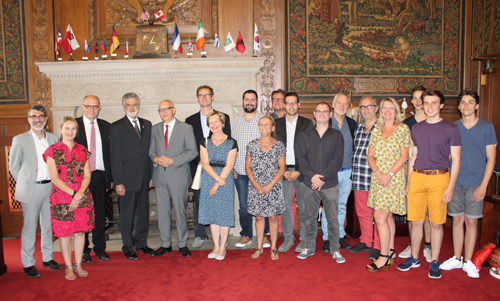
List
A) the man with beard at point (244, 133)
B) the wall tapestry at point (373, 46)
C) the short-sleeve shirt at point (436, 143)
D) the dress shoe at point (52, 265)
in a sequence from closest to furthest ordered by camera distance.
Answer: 1. the short-sleeve shirt at point (436, 143)
2. the dress shoe at point (52, 265)
3. the man with beard at point (244, 133)
4. the wall tapestry at point (373, 46)

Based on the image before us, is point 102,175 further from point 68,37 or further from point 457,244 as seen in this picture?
point 457,244

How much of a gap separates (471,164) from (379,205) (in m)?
0.96

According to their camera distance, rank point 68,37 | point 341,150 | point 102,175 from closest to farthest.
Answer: point 341,150, point 102,175, point 68,37

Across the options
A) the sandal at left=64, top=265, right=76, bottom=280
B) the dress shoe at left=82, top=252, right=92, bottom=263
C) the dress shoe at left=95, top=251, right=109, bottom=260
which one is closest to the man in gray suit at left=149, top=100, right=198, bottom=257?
the dress shoe at left=95, top=251, right=109, bottom=260

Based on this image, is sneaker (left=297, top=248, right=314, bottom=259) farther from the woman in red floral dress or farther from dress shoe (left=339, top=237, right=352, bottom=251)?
the woman in red floral dress

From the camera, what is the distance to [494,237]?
11.3 feet

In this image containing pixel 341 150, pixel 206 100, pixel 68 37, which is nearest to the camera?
pixel 341 150

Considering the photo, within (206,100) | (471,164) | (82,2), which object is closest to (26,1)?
(82,2)

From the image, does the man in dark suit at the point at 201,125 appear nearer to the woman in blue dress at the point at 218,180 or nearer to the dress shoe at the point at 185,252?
the dress shoe at the point at 185,252

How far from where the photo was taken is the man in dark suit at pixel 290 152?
382cm

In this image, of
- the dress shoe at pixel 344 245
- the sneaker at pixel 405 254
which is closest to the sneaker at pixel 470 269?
the sneaker at pixel 405 254

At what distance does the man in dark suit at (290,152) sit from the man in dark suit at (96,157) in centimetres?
195

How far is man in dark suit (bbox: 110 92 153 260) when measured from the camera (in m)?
3.62

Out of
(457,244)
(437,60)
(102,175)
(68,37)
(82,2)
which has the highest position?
(82,2)
